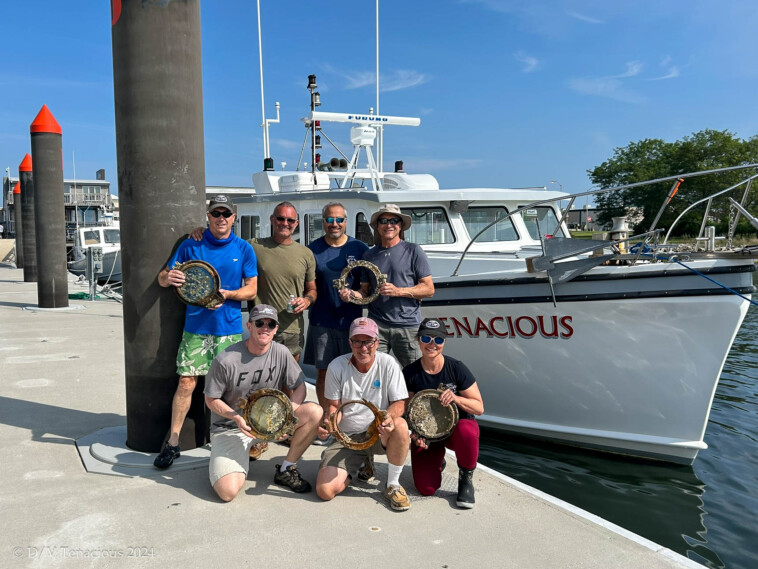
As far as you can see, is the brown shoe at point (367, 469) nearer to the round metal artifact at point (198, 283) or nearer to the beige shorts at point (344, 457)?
the beige shorts at point (344, 457)

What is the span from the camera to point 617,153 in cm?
5347

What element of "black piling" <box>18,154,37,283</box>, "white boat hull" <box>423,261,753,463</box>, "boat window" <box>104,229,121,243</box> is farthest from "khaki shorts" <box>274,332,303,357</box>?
"boat window" <box>104,229,121,243</box>

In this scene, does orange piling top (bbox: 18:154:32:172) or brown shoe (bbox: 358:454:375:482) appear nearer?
brown shoe (bbox: 358:454:375:482)

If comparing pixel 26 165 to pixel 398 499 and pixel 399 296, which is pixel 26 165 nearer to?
pixel 399 296

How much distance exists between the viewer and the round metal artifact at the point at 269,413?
3.64 metres

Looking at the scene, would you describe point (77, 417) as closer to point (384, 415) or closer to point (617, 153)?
point (384, 415)

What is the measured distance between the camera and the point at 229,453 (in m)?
3.70

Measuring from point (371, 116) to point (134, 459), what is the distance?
6.84 metres

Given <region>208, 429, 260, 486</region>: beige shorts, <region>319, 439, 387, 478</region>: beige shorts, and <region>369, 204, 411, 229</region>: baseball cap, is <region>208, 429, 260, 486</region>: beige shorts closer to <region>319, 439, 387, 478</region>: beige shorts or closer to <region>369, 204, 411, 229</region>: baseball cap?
<region>319, 439, 387, 478</region>: beige shorts

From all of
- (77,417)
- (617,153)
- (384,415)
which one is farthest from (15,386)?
(617,153)

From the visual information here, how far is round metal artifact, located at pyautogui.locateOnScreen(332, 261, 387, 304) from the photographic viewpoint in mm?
4285

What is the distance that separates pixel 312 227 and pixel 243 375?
4.43 meters

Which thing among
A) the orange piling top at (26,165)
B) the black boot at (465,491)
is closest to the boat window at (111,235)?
the orange piling top at (26,165)

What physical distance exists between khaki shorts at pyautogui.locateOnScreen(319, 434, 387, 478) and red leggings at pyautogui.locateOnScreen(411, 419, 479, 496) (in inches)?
10.9
